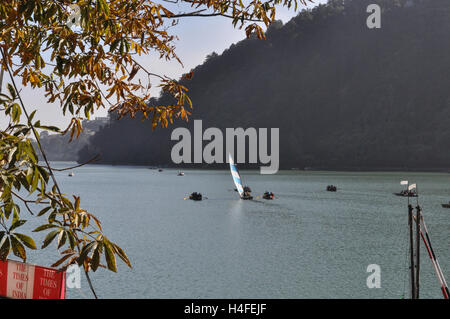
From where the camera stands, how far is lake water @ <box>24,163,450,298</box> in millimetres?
26812

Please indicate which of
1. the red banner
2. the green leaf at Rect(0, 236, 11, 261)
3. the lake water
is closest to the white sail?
the lake water

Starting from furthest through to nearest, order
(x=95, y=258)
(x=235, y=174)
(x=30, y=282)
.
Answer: (x=235, y=174) → (x=30, y=282) → (x=95, y=258)

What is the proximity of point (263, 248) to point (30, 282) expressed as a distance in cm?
3018

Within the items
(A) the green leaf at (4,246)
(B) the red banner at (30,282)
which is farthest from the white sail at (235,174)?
(A) the green leaf at (4,246)

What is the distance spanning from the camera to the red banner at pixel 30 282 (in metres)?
9.34

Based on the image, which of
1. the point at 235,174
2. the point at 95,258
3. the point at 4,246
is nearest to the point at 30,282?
the point at 4,246

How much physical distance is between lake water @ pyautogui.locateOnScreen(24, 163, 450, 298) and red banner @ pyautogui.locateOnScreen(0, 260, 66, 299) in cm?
1543

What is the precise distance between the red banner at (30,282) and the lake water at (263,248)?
15.4 meters

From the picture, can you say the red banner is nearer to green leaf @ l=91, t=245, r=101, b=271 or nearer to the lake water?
green leaf @ l=91, t=245, r=101, b=271

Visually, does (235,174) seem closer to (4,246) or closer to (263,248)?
(263,248)

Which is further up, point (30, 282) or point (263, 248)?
point (30, 282)

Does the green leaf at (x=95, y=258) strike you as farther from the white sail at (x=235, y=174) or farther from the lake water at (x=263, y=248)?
the white sail at (x=235, y=174)

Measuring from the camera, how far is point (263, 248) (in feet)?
127

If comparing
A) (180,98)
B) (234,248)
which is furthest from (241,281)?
(180,98)
